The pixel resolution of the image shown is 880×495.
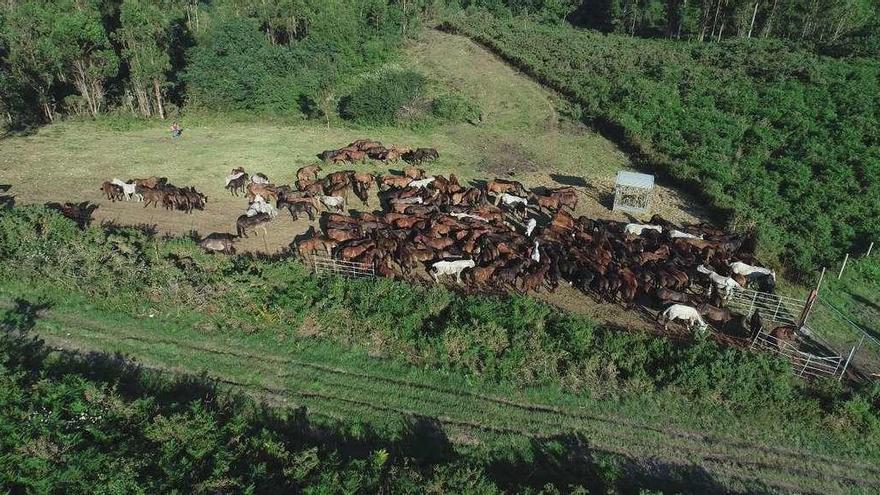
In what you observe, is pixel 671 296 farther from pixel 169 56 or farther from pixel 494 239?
pixel 169 56

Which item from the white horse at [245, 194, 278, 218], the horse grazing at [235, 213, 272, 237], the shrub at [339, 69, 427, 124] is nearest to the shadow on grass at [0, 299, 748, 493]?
the horse grazing at [235, 213, 272, 237]

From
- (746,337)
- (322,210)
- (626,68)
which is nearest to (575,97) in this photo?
(626,68)

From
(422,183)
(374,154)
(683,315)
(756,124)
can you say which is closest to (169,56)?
(374,154)

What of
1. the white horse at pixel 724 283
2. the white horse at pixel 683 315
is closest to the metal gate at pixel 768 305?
the white horse at pixel 724 283

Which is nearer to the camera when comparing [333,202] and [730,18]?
[333,202]

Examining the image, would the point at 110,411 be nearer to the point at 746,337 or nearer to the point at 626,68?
the point at 746,337

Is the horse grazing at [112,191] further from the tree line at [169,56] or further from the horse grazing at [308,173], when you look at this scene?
the tree line at [169,56]
